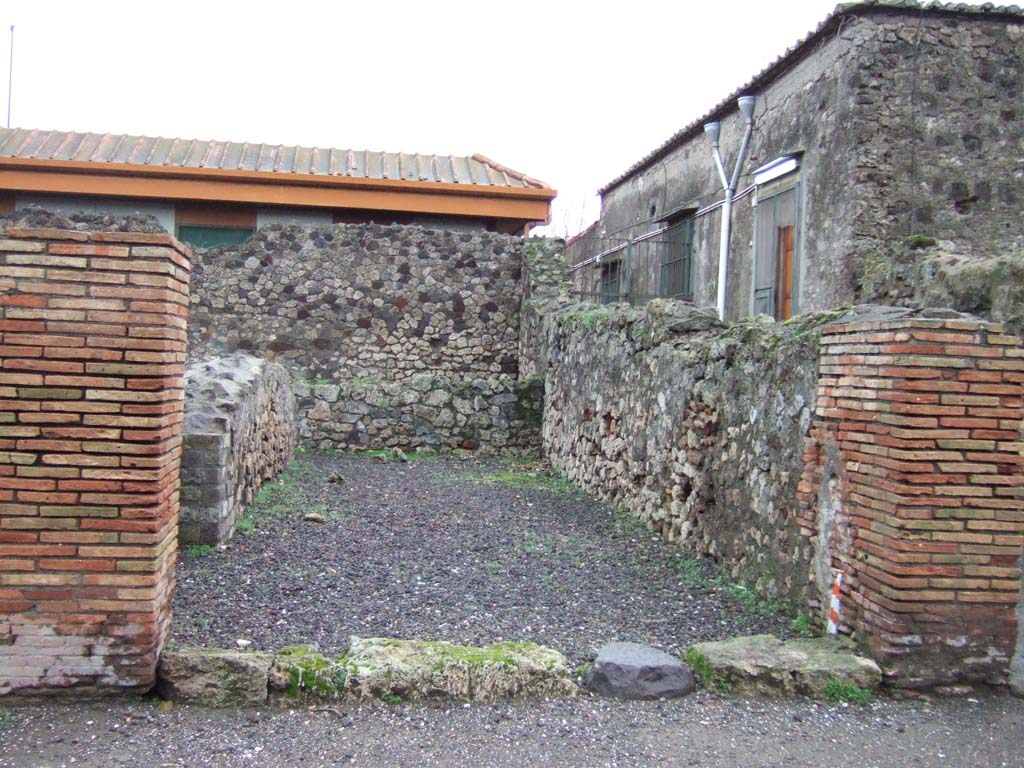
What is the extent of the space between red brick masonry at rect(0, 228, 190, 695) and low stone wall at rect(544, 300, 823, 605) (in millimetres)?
3122

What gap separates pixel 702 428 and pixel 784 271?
689cm

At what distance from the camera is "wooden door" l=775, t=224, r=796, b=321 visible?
1209cm

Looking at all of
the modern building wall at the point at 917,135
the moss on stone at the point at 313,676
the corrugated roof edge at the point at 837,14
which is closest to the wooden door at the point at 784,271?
the modern building wall at the point at 917,135

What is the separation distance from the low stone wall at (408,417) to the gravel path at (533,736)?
7674 millimetres

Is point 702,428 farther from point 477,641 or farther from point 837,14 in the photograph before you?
point 837,14

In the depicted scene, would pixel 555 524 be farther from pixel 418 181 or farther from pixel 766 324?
pixel 418 181

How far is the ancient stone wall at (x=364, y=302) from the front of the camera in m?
12.8

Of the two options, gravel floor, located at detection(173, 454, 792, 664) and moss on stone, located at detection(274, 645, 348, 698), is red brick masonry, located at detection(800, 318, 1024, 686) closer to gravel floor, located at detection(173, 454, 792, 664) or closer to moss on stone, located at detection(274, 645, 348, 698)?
gravel floor, located at detection(173, 454, 792, 664)

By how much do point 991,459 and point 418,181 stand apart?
10794mm

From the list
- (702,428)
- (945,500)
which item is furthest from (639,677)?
(702,428)

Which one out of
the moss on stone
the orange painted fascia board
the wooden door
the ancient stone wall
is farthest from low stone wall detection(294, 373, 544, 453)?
the moss on stone

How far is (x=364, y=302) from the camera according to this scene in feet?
42.7

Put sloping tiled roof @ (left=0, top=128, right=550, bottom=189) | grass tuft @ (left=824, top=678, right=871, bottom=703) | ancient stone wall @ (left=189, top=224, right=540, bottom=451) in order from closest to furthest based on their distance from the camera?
grass tuft @ (left=824, top=678, right=871, bottom=703), ancient stone wall @ (left=189, top=224, right=540, bottom=451), sloping tiled roof @ (left=0, top=128, right=550, bottom=189)

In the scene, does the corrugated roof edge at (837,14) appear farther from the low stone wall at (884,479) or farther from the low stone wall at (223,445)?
the low stone wall at (223,445)
